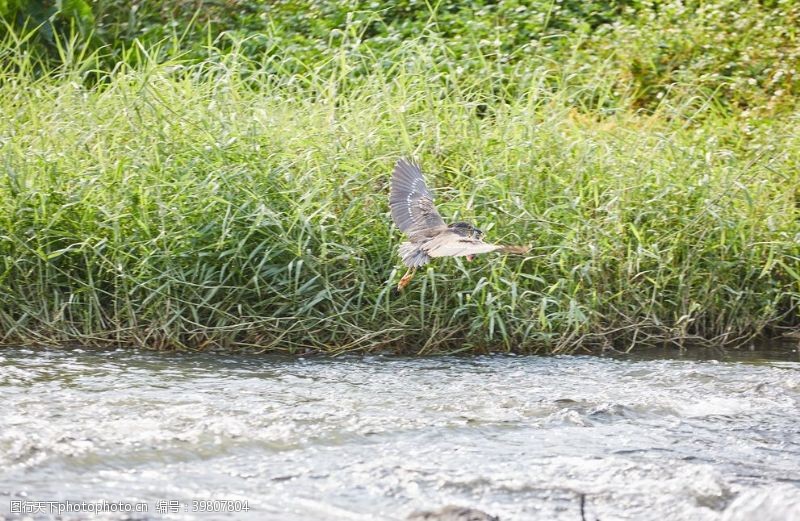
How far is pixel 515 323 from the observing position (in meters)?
5.08

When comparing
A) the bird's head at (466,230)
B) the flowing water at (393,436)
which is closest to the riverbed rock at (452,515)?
the flowing water at (393,436)

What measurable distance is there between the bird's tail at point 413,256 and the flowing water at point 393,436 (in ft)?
1.63

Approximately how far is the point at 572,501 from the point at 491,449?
0.47 metres

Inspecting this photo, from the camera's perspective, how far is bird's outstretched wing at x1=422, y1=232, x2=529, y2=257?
415cm

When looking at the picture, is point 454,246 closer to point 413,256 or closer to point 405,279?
point 413,256

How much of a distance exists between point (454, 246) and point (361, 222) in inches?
40.3

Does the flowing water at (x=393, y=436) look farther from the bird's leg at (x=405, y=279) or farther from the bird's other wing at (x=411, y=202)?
the bird's other wing at (x=411, y=202)

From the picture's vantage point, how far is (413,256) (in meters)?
4.39

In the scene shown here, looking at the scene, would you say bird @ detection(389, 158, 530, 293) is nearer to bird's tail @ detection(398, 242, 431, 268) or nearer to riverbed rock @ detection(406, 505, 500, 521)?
bird's tail @ detection(398, 242, 431, 268)

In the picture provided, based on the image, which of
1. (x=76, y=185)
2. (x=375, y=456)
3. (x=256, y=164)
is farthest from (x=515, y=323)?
(x=76, y=185)

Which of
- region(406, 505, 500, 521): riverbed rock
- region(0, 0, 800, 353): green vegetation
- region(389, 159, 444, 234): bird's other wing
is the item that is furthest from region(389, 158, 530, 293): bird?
region(406, 505, 500, 521): riverbed rock

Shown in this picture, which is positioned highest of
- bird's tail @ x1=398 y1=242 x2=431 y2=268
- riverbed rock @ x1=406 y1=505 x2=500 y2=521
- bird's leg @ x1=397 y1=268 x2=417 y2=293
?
bird's tail @ x1=398 y1=242 x2=431 y2=268

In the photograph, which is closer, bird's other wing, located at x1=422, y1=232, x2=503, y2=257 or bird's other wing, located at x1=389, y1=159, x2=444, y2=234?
bird's other wing, located at x1=422, y1=232, x2=503, y2=257

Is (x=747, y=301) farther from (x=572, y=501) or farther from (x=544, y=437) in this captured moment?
(x=572, y=501)
